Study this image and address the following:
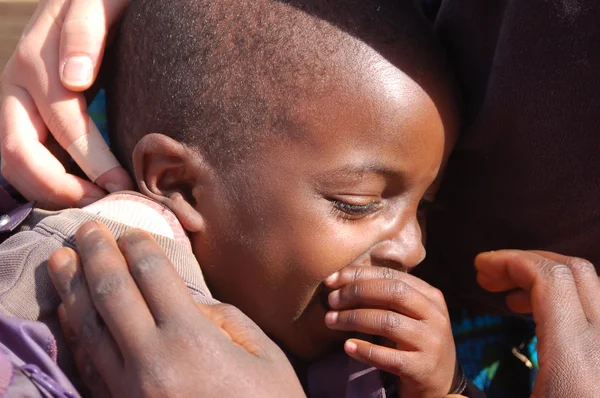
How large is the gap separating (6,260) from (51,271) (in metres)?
0.11

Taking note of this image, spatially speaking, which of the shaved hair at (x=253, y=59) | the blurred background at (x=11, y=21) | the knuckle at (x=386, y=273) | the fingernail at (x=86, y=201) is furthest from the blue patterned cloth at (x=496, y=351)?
the blurred background at (x=11, y=21)

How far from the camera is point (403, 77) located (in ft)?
4.70

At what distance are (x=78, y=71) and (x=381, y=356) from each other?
86cm

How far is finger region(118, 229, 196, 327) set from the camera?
103 cm

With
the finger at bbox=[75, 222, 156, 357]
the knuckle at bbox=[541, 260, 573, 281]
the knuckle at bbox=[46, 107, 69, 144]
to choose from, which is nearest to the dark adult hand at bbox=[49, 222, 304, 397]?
the finger at bbox=[75, 222, 156, 357]

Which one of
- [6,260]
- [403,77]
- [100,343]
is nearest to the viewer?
[100,343]

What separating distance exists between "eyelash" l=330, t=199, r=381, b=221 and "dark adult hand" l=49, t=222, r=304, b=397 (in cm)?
37

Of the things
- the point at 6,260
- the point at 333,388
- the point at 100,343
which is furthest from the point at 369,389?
the point at 6,260

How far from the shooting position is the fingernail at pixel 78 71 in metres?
1.49

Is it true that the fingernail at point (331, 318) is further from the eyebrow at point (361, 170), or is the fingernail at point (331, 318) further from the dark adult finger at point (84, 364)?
the dark adult finger at point (84, 364)

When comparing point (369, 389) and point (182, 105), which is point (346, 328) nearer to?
point (369, 389)

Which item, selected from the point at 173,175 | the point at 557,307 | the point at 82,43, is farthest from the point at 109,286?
the point at 557,307

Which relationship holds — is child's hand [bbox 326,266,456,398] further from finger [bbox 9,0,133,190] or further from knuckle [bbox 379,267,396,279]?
finger [bbox 9,0,133,190]

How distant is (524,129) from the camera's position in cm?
136
